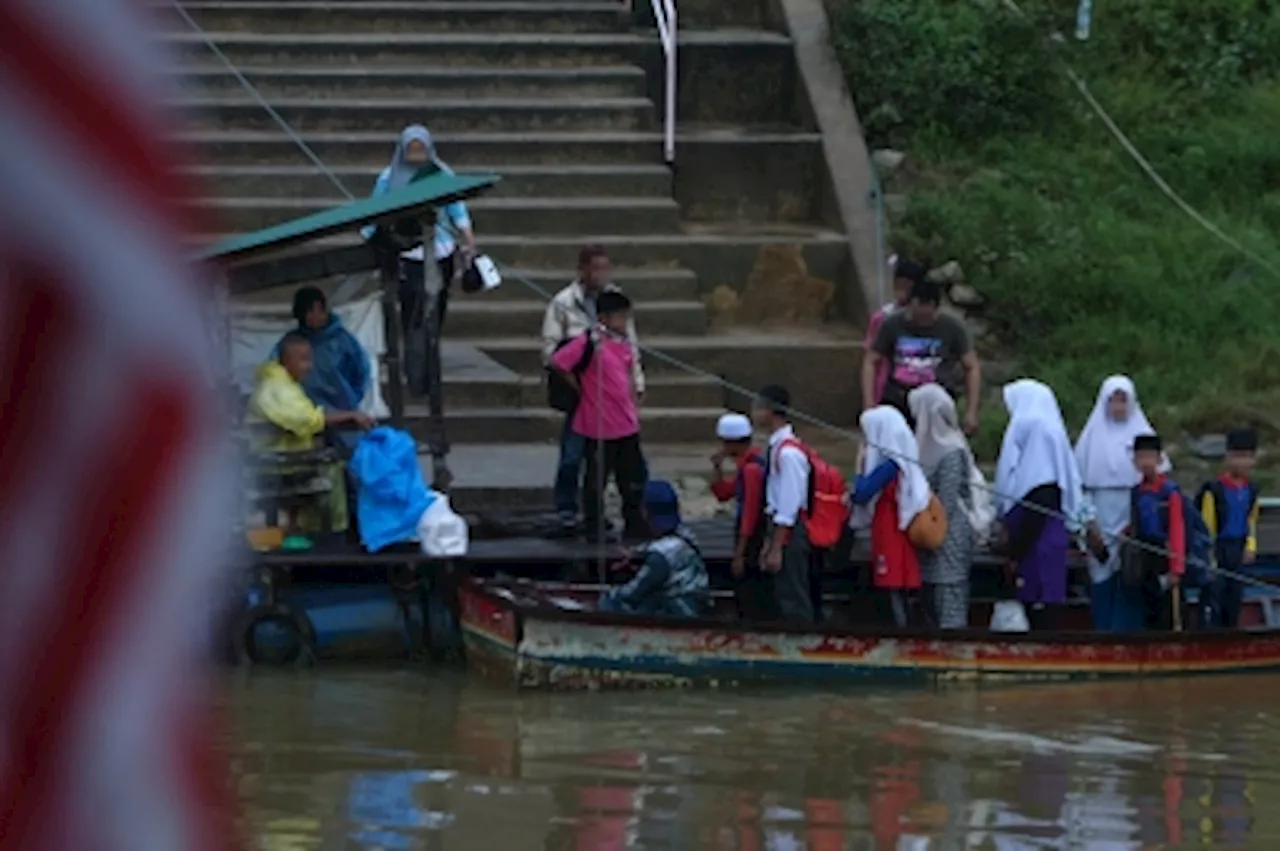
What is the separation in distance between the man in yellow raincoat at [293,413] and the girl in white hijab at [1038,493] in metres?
2.94

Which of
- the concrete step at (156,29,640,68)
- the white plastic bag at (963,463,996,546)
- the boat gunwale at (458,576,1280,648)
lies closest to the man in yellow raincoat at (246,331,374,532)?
the boat gunwale at (458,576,1280,648)

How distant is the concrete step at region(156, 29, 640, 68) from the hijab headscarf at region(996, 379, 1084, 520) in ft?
22.6

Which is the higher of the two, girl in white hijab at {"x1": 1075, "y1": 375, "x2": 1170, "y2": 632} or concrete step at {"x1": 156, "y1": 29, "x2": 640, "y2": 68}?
concrete step at {"x1": 156, "y1": 29, "x2": 640, "y2": 68}

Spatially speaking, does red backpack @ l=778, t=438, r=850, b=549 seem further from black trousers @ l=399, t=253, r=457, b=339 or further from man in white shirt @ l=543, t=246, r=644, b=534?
black trousers @ l=399, t=253, r=457, b=339

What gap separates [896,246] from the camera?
16250 mm

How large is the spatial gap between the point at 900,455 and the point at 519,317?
16.0 ft

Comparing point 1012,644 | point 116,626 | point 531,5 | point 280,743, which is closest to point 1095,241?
point 531,5

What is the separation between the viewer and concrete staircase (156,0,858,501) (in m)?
15.2

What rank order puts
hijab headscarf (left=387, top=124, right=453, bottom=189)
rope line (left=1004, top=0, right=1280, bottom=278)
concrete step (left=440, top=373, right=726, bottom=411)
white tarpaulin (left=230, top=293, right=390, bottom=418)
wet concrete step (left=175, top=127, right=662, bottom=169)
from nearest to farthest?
white tarpaulin (left=230, top=293, right=390, bottom=418)
hijab headscarf (left=387, top=124, right=453, bottom=189)
concrete step (left=440, top=373, right=726, bottom=411)
rope line (left=1004, top=0, right=1280, bottom=278)
wet concrete step (left=175, top=127, right=662, bottom=169)

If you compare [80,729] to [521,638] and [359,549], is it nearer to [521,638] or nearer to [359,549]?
[521,638]

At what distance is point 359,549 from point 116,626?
32.7 feet

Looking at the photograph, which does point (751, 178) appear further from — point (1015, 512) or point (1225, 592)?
point (1225, 592)

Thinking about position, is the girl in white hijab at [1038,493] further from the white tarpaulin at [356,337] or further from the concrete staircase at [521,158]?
the concrete staircase at [521,158]

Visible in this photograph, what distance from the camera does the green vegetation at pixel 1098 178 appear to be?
50.5ft
